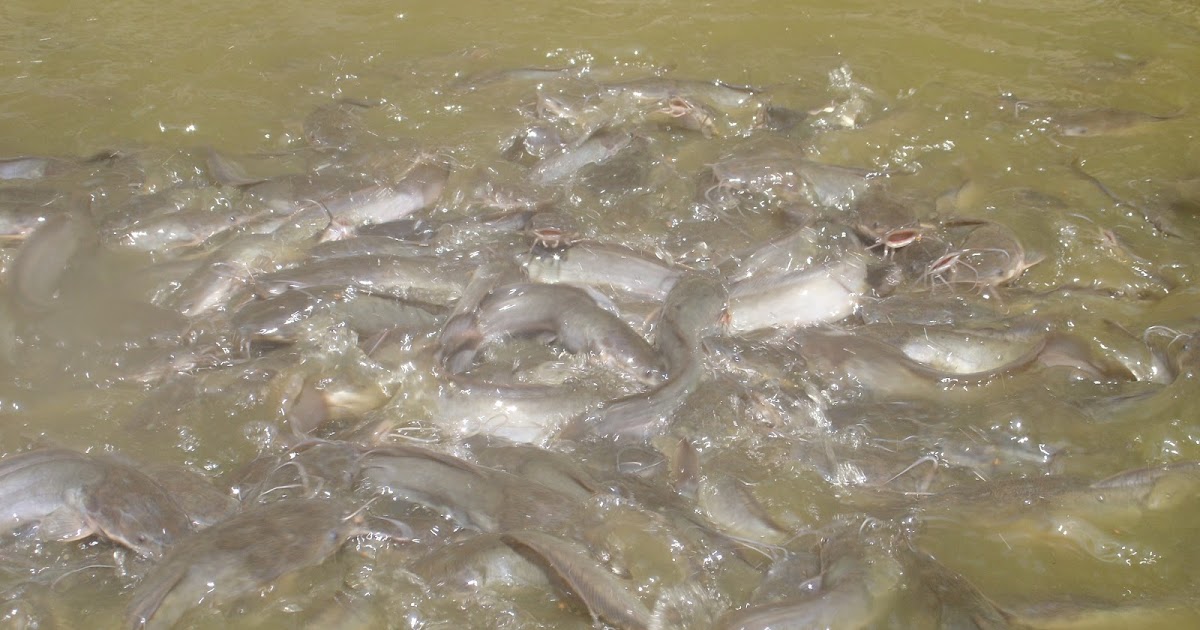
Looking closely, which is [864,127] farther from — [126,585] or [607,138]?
[126,585]

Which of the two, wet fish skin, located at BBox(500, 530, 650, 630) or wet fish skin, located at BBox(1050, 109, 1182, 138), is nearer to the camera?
wet fish skin, located at BBox(500, 530, 650, 630)

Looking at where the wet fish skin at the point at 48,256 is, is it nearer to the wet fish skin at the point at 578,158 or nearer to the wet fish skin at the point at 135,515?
the wet fish skin at the point at 135,515

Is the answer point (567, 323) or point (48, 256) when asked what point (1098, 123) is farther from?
point (48, 256)

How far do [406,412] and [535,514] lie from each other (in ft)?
2.48

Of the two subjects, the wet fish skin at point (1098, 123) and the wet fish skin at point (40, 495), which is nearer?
the wet fish skin at point (40, 495)

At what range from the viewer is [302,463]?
2.77 metres

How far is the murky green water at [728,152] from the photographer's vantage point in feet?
8.74

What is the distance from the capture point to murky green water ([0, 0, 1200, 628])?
8.74 feet

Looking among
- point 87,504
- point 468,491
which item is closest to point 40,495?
point 87,504

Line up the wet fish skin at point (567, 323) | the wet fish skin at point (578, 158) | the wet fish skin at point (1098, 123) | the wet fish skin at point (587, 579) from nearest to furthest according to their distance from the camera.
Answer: the wet fish skin at point (587, 579)
the wet fish skin at point (567, 323)
the wet fish skin at point (578, 158)
the wet fish skin at point (1098, 123)

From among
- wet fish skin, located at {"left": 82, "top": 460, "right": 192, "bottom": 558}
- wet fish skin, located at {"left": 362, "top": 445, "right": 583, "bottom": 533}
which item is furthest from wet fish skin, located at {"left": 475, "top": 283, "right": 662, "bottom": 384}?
wet fish skin, located at {"left": 82, "top": 460, "right": 192, "bottom": 558}

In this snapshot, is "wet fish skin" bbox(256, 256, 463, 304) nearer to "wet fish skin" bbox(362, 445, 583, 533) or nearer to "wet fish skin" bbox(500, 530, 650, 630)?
"wet fish skin" bbox(362, 445, 583, 533)

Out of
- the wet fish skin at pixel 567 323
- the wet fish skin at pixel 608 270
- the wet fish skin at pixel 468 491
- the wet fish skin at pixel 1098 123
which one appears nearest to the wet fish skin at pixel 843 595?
the wet fish skin at pixel 468 491

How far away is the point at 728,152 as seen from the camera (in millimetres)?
4523
